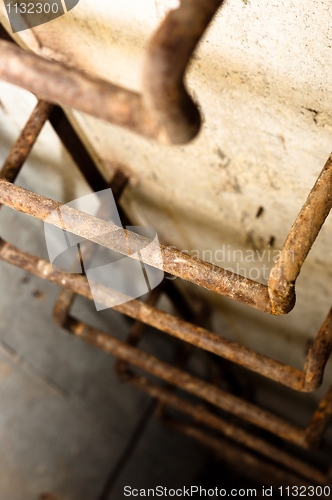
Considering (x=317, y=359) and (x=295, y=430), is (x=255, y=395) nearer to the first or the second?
(x=295, y=430)

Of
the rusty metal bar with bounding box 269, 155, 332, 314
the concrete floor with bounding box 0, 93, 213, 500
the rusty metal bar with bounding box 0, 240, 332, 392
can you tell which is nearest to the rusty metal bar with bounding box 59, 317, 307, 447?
the rusty metal bar with bounding box 0, 240, 332, 392

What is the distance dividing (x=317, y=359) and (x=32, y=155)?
2.04 metres

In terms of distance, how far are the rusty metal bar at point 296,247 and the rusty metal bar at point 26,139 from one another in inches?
44.8

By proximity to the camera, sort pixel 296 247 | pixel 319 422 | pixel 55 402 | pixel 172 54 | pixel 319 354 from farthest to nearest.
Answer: pixel 55 402, pixel 319 422, pixel 319 354, pixel 296 247, pixel 172 54

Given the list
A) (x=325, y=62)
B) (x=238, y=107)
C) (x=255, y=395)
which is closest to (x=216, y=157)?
(x=238, y=107)

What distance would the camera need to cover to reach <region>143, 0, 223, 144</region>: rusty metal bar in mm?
562

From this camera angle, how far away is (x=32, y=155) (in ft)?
8.82

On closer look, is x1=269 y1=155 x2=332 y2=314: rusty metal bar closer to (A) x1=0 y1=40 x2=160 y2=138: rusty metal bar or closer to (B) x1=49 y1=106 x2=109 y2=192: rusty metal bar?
(A) x1=0 y1=40 x2=160 y2=138: rusty metal bar

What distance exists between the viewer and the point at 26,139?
1742 millimetres

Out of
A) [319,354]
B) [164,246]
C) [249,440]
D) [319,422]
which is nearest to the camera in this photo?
[164,246]

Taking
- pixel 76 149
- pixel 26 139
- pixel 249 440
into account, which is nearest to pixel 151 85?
pixel 26 139

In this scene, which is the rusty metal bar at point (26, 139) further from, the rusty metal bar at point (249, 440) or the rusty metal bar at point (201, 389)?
the rusty metal bar at point (249, 440)

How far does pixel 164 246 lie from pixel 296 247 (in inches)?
12.8

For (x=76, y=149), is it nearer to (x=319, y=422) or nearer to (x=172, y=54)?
(x=319, y=422)
